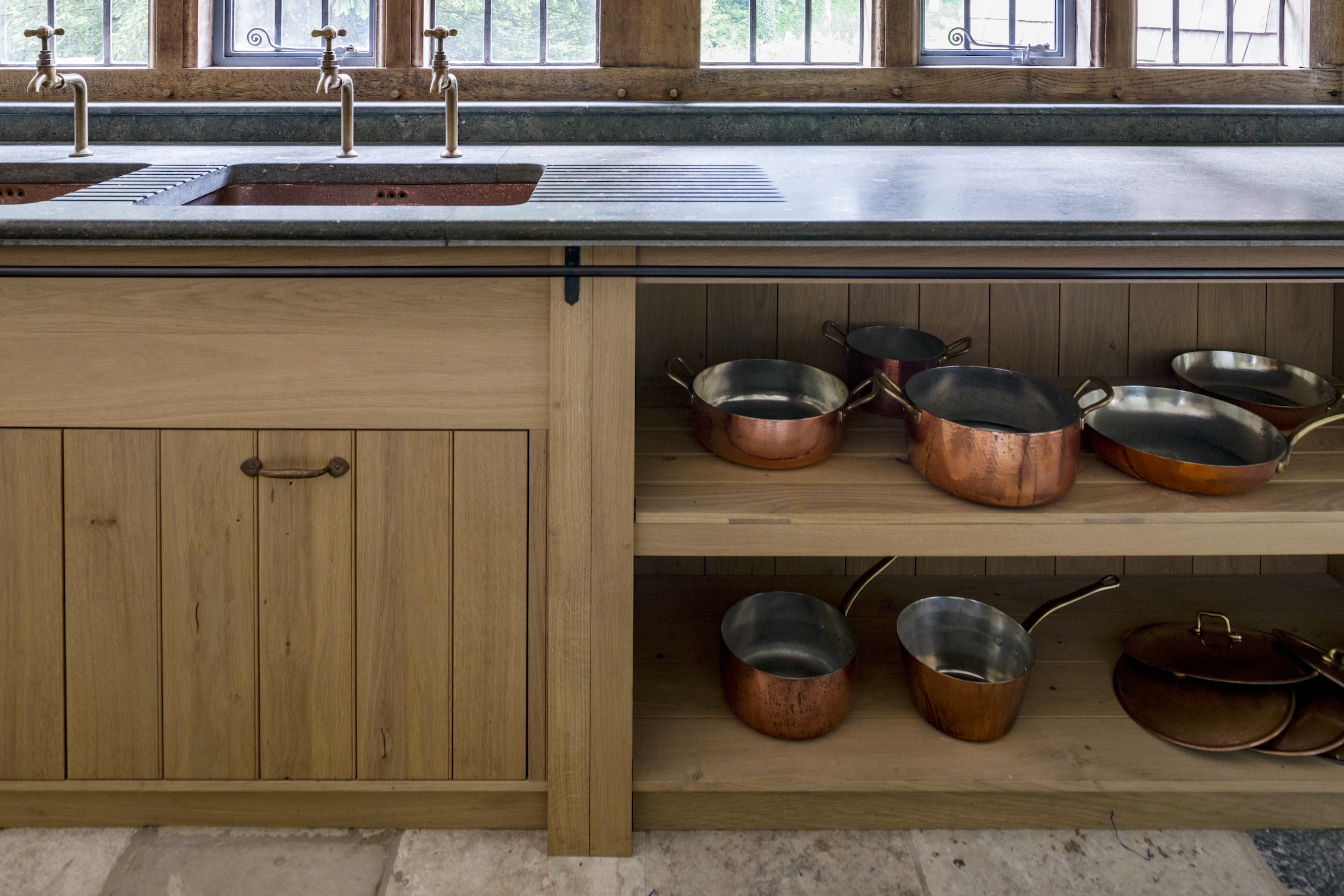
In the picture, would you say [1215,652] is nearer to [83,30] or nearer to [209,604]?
[209,604]

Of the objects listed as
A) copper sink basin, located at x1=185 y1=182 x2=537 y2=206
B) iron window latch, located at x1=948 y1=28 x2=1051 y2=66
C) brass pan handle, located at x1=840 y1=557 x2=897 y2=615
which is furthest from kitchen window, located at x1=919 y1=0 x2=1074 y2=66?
brass pan handle, located at x1=840 y1=557 x2=897 y2=615

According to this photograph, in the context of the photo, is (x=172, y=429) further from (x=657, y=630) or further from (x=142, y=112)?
(x=142, y=112)

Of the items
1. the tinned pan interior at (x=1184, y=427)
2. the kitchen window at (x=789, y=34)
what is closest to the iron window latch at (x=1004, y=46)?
the kitchen window at (x=789, y=34)

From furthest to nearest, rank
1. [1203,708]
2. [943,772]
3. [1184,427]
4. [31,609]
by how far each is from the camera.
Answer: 1. [1184,427]
2. [1203,708]
3. [943,772]
4. [31,609]

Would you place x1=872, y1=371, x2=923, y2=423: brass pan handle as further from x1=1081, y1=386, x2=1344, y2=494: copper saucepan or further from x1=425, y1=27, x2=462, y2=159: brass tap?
x1=425, y1=27, x2=462, y2=159: brass tap

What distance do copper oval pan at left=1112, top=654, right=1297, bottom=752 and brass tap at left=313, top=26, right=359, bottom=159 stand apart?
1737 millimetres

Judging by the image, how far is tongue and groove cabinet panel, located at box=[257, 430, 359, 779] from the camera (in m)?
1.33

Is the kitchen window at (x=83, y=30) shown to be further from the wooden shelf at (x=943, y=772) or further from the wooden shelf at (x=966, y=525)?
the wooden shelf at (x=943, y=772)

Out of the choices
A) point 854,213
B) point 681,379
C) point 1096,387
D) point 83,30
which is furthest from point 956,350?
point 83,30

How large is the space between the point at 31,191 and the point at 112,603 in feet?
3.11

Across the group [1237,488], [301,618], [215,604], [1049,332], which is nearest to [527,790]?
[301,618]

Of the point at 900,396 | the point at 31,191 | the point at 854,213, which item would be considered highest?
the point at 31,191

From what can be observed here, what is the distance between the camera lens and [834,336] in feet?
6.20

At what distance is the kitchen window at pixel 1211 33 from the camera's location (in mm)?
2215
